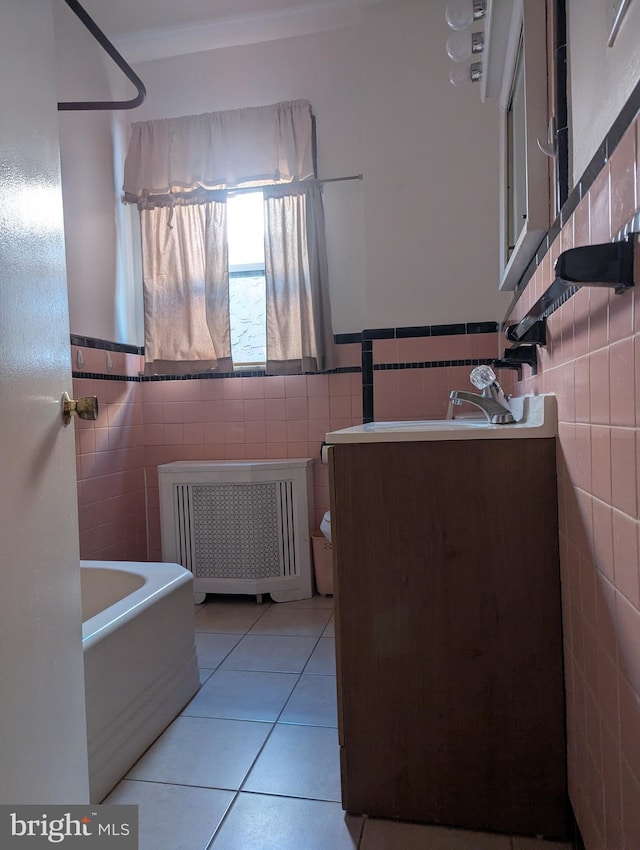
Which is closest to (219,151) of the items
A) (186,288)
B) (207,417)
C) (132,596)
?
(186,288)

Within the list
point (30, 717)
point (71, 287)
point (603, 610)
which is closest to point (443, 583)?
point (603, 610)

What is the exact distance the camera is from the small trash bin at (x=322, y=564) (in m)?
2.69

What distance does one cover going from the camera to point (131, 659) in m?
1.46

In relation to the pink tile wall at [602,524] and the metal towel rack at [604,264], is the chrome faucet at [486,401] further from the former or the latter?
the metal towel rack at [604,264]

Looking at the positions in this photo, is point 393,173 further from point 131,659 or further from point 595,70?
point 131,659

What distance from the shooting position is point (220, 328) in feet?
9.30

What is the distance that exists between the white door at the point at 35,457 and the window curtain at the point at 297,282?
1.91 m

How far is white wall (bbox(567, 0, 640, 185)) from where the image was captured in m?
0.66

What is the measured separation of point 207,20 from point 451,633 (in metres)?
3.11

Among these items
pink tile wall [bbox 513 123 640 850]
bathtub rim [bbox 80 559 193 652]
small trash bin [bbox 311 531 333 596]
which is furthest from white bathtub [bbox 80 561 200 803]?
pink tile wall [bbox 513 123 640 850]

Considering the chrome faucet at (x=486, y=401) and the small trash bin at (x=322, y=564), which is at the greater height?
the chrome faucet at (x=486, y=401)

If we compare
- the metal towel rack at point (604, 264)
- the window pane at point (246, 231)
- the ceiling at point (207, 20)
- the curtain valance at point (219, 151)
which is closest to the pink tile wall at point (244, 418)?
the window pane at point (246, 231)

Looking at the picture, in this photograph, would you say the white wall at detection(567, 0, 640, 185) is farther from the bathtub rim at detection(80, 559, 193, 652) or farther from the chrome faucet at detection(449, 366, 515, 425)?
the bathtub rim at detection(80, 559, 193, 652)

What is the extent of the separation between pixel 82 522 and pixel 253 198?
1952 millimetres
